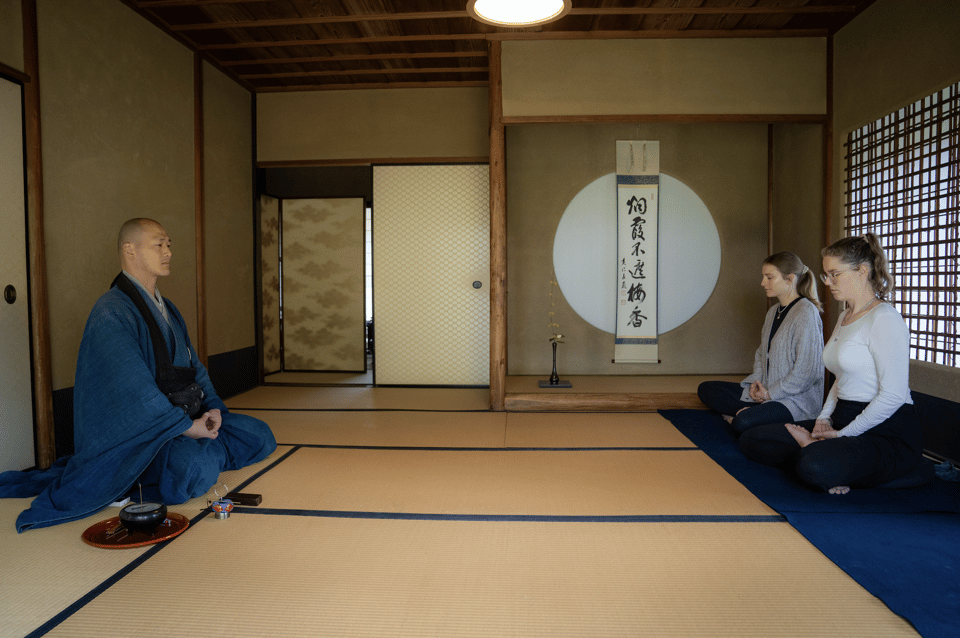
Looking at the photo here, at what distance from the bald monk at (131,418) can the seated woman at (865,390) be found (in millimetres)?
2672

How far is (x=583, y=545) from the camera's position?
2.06 meters

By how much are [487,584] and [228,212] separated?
430cm

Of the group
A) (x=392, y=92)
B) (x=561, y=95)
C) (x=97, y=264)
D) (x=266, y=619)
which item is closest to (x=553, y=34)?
(x=561, y=95)

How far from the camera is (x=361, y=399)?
4910mm

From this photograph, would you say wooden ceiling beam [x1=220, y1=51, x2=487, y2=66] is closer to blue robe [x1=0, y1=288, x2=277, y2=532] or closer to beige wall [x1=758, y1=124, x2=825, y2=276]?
beige wall [x1=758, y1=124, x2=825, y2=276]

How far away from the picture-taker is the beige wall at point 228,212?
15.6ft

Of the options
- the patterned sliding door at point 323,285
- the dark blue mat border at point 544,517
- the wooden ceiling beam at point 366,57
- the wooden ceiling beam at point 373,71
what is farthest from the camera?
the patterned sliding door at point 323,285

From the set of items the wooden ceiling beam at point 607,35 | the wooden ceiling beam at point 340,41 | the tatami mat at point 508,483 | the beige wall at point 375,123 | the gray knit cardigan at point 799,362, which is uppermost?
the wooden ceiling beam at point 340,41

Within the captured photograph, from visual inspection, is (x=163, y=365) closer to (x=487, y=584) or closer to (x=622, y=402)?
(x=487, y=584)

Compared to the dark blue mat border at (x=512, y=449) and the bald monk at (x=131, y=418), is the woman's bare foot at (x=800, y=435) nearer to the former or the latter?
the dark blue mat border at (x=512, y=449)

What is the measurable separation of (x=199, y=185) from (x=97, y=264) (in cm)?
129

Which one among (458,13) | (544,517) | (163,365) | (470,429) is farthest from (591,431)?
(458,13)

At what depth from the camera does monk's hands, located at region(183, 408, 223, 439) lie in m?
2.72

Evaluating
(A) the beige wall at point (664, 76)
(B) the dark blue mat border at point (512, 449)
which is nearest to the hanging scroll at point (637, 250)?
(A) the beige wall at point (664, 76)
